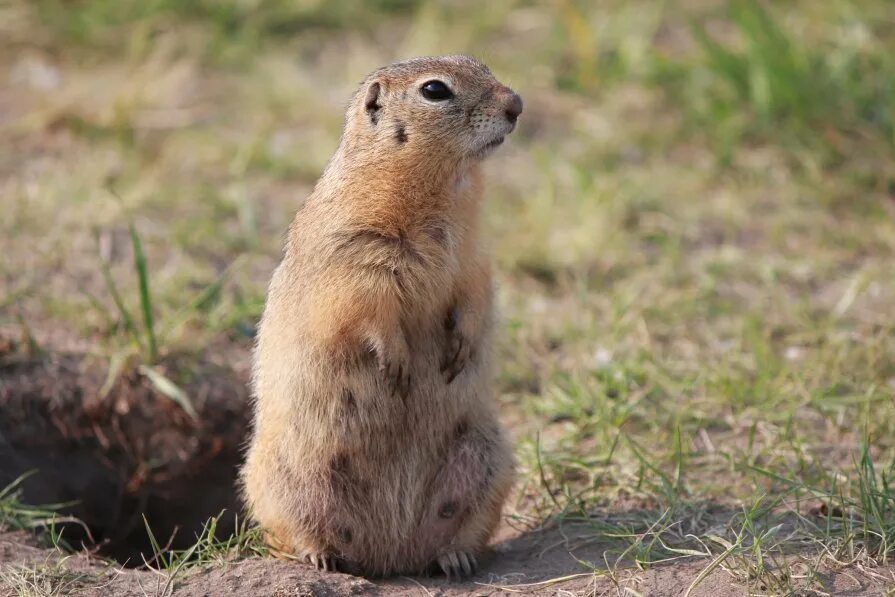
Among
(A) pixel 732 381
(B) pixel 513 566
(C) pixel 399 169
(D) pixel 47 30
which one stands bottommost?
(B) pixel 513 566

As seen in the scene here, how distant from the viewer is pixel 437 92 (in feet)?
13.0

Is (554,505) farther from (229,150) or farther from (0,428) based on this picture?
(229,150)

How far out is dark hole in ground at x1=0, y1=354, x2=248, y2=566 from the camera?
193 inches

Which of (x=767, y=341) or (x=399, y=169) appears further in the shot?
(x=767, y=341)

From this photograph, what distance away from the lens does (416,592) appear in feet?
12.5

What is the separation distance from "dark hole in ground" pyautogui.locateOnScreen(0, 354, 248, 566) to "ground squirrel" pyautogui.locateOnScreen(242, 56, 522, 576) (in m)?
1.06

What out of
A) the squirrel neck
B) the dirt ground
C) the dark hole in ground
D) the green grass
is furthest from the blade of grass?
the squirrel neck

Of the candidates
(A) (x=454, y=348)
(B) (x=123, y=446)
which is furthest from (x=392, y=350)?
(B) (x=123, y=446)

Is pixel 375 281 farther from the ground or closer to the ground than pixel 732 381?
farther from the ground

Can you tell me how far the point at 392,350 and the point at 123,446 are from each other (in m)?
1.83


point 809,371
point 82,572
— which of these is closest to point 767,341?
point 809,371

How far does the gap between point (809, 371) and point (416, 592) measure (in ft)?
7.06

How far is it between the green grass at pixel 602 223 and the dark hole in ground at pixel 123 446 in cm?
20

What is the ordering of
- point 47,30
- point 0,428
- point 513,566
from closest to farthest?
1. point 513,566
2. point 0,428
3. point 47,30
